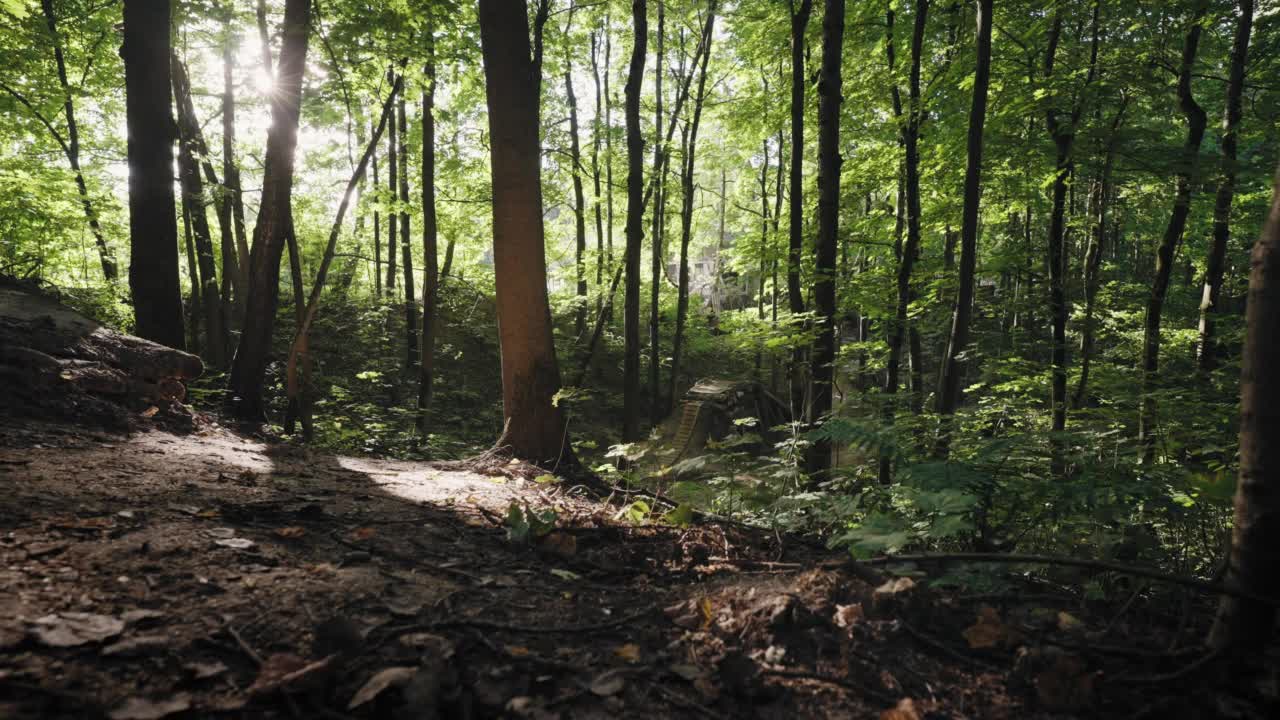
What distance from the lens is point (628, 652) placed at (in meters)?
1.85

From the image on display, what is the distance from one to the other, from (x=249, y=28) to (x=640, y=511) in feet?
44.9

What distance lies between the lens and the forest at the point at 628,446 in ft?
5.14

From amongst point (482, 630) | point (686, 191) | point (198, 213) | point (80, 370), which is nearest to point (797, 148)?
point (482, 630)

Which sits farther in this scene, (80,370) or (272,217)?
(272,217)

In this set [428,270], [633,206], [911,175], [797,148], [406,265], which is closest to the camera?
[797,148]

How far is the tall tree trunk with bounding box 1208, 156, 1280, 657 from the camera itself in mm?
1511

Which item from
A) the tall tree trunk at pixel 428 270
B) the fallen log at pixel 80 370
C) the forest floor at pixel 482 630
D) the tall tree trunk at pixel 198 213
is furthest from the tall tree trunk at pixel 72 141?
the forest floor at pixel 482 630

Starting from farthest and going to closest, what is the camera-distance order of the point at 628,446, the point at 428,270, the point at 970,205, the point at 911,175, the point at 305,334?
the point at 428,270 → the point at 911,175 → the point at 305,334 → the point at 970,205 → the point at 628,446

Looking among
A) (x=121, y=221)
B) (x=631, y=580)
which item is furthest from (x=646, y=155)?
(x=631, y=580)

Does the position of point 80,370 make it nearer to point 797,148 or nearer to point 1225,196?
point 797,148

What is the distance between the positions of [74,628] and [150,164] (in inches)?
252

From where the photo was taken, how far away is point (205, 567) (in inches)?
80.4

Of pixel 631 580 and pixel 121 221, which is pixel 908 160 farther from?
pixel 121 221

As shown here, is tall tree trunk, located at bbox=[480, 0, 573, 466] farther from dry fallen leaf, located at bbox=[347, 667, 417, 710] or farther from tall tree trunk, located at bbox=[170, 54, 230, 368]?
tall tree trunk, located at bbox=[170, 54, 230, 368]
